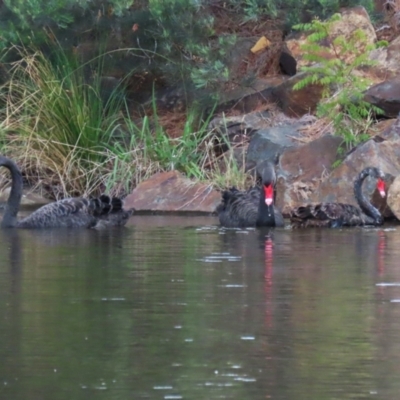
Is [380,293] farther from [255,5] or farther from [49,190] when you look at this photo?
[255,5]

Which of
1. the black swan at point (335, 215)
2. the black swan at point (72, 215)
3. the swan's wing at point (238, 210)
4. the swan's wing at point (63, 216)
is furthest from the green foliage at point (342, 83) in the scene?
the swan's wing at point (63, 216)

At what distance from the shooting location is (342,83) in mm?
18250

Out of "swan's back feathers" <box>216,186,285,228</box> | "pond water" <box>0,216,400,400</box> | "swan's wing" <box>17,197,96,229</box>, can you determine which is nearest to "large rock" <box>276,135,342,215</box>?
"swan's back feathers" <box>216,186,285,228</box>

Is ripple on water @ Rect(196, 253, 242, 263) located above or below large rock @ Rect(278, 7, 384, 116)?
below

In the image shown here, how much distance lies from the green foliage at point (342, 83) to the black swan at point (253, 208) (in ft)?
7.92

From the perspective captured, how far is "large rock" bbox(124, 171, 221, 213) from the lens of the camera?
17.3 meters

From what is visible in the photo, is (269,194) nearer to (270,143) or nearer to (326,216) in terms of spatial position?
(326,216)

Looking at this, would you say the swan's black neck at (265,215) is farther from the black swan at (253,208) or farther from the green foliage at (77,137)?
the green foliage at (77,137)

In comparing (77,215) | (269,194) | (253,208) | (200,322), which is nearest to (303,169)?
(253,208)

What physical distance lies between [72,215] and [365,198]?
3.54 meters

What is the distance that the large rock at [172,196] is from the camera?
681 inches

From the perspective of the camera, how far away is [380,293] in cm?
818

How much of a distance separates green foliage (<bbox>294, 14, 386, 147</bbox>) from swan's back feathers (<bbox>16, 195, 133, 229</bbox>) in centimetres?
391

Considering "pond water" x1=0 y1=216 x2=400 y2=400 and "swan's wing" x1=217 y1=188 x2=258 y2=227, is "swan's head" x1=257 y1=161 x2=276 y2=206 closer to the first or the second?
"swan's wing" x1=217 y1=188 x2=258 y2=227
